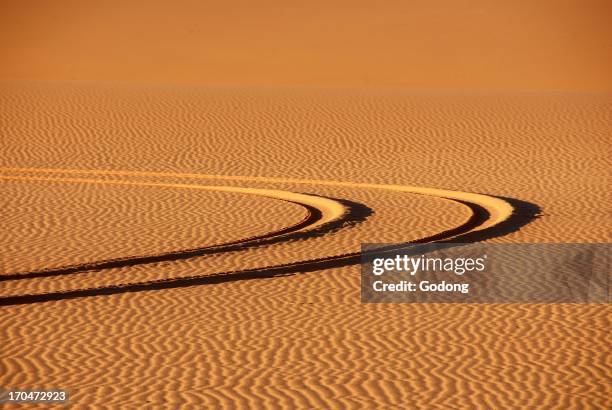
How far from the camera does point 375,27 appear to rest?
158 feet

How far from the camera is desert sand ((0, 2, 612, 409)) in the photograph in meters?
8.84

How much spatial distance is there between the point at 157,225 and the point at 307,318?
546cm

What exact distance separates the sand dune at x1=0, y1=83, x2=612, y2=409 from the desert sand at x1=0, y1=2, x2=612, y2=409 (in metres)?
0.04

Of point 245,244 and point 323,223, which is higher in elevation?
point 323,223

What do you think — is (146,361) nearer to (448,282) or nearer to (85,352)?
(85,352)

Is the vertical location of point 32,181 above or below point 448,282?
above

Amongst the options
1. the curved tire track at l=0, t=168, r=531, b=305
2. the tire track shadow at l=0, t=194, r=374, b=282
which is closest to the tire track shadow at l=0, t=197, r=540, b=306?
the curved tire track at l=0, t=168, r=531, b=305

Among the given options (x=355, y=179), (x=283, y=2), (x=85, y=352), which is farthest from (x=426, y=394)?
(x=283, y=2)

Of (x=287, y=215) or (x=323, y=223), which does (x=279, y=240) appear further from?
(x=287, y=215)

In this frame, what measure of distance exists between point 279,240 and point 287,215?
191cm

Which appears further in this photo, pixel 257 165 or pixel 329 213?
pixel 257 165

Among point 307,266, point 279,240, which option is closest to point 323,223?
point 279,240

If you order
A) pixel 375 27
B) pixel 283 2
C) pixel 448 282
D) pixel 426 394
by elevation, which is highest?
pixel 283 2

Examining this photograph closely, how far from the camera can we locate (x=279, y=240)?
572 inches
